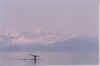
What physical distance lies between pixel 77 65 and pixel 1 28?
1.83 m

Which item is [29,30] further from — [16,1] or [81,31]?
[81,31]

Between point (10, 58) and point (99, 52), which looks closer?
point (99, 52)

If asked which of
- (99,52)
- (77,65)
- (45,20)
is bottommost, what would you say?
(77,65)

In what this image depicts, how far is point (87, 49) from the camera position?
3809 millimetres

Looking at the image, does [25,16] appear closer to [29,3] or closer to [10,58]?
[29,3]

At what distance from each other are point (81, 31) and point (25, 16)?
1284mm

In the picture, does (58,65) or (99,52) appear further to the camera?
(58,65)

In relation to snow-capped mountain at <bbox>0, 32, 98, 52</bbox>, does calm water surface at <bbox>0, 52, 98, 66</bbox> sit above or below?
below

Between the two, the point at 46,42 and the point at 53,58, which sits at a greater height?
the point at 46,42

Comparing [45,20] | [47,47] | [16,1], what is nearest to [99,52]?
[47,47]

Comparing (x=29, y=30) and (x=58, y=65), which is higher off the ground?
(x=29, y=30)

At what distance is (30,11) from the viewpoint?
3.90m

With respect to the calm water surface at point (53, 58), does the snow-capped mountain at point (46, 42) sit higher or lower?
higher

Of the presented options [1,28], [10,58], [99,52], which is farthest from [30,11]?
[99,52]
